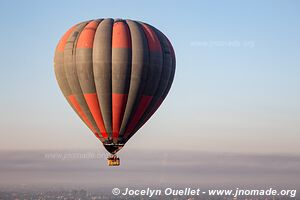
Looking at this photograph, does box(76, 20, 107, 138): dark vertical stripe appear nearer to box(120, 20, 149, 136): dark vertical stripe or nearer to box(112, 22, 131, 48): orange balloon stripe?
box(112, 22, 131, 48): orange balloon stripe

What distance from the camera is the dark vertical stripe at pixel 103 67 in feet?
143

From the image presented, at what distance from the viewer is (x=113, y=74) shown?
4359 centimetres

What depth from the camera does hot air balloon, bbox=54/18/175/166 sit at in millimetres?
43656

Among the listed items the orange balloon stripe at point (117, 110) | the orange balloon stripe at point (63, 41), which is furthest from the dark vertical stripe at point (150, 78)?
the orange balloon stripe at point (63, 41)

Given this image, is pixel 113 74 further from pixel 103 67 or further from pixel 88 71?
pixel 88 71

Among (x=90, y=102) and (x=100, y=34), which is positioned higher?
(x=100, y=34)

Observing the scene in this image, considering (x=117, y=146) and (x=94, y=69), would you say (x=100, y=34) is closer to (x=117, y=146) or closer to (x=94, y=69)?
(x=94, y=69)

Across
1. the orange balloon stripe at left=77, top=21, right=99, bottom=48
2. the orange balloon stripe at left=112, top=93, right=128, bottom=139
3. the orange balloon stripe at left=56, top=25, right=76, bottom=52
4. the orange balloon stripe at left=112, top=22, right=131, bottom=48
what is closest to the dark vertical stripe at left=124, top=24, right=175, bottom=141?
the orange balloon stripe at left=112, top=93, right=128, bottom=139

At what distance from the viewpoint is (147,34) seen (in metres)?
45.0

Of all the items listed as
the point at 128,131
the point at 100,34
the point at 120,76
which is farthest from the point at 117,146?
the point at 100,34

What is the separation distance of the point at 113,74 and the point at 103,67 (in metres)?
0.91

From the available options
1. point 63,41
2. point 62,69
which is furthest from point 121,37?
point 62,69

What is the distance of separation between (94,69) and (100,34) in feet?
9.09

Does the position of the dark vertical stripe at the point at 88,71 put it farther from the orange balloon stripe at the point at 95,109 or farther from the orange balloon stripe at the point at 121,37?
the orange balloon stripe at the point at 121,37
